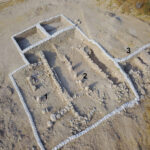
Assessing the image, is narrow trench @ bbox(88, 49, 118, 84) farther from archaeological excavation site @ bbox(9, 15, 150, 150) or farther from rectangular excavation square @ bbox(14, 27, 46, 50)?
rectangular excavation square @ bbox(14, 27, 46, 50)

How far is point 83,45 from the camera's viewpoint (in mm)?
13789

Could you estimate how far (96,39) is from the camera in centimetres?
1326

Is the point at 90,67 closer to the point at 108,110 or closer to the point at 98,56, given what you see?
the point at 98,56

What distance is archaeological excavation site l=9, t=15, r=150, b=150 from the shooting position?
945 cm

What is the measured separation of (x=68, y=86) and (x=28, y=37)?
6.49 metres

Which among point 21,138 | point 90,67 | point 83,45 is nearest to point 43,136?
point 21,138

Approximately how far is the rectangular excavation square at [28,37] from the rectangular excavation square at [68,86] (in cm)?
153

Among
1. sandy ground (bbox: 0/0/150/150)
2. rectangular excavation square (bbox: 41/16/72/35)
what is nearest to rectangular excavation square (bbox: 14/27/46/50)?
sandy ground (bbox: 0/0/150/150)

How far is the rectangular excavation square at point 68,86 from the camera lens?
952 centimetres

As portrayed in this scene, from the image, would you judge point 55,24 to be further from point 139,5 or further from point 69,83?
point 139,5

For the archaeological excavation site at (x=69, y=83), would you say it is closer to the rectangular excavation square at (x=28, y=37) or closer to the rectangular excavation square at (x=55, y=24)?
the rectangular excavation square at (x=28, y=37)

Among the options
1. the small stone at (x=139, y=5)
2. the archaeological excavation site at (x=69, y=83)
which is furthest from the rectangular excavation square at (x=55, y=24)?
the small stone at (x=139, y=5)

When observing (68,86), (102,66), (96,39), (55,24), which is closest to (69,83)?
(68,86)

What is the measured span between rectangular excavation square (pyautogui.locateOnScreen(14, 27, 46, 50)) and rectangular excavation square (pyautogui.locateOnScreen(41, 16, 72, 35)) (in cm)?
102
